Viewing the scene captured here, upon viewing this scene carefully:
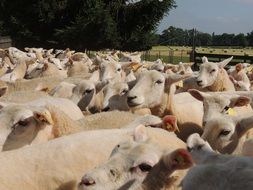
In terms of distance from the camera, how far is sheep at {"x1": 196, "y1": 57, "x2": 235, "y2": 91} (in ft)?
27.0

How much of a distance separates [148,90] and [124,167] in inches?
145

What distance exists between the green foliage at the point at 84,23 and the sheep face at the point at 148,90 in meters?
23.3

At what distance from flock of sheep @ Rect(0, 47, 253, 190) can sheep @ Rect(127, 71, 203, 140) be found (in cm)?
1

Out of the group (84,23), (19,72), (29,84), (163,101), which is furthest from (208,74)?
(84,23)

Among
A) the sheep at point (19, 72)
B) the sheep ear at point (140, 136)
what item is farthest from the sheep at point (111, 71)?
the sheep ear at point (140, 136)

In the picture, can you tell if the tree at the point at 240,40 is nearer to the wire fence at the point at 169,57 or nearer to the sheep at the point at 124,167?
the wire fence at the point at 169,57

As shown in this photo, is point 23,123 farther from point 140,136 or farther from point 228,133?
point 228,133

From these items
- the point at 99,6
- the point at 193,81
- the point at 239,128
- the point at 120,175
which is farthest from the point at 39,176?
the point at 99,6

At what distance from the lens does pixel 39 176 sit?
3.59m

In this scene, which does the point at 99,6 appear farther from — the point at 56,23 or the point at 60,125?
the point at 60,125

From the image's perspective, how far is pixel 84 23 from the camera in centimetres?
3006

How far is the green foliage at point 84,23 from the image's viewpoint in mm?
30203

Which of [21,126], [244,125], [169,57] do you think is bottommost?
[169,57]

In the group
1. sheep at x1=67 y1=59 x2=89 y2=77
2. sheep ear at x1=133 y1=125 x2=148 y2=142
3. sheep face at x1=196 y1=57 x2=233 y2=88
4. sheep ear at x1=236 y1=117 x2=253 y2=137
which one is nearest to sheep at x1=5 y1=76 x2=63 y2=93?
sheep at x1=67 y1=59 x2=89 y2=77
